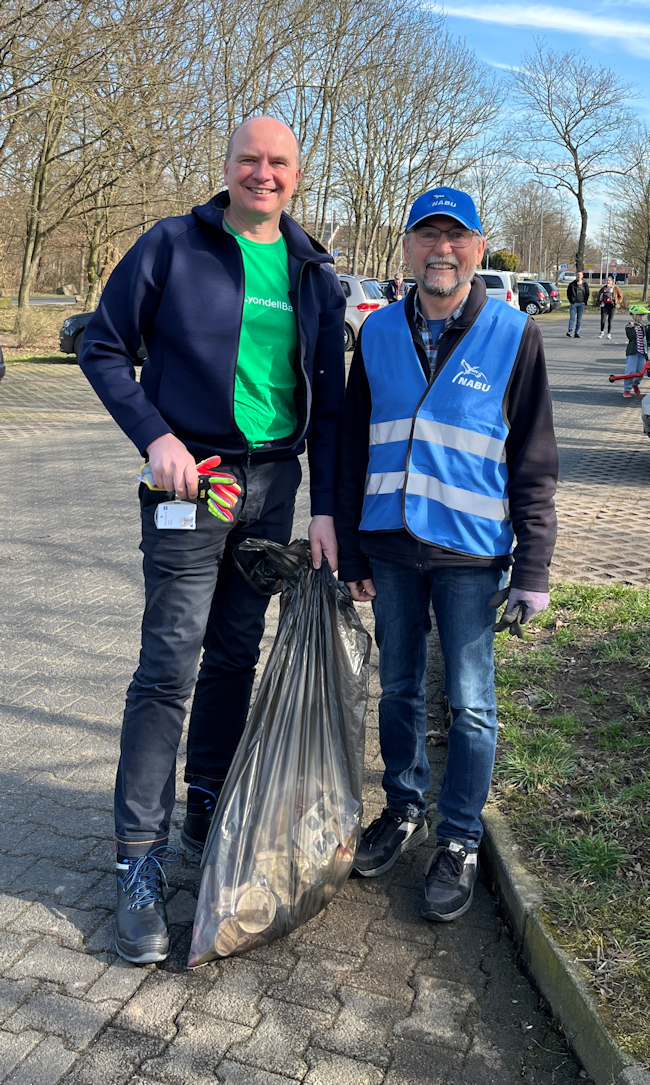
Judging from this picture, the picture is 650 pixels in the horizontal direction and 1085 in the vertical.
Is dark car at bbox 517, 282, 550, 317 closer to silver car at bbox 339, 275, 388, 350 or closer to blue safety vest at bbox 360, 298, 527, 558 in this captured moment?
silver car at bbox 339, 275, 388, 350

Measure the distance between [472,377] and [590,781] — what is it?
1.49 m

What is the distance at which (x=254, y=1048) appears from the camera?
2.19m

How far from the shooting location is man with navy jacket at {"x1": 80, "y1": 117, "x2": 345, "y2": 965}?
8.02 ft

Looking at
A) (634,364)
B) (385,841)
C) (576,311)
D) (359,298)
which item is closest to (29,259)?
(359,298)

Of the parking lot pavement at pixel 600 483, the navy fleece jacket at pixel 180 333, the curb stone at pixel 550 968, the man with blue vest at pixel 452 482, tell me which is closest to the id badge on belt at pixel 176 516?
the navy fleece jacket at pixel 180 333

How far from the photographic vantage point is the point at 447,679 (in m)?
2.72

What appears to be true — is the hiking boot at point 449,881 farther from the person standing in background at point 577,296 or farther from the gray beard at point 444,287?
the person standing in background at point 577,296

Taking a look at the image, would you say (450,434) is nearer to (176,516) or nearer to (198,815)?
(176,516)

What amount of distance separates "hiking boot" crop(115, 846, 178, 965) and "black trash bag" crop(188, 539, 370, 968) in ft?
0.36

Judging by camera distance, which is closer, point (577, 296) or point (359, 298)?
point (359, 298)

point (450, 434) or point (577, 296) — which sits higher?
point (577, 296)

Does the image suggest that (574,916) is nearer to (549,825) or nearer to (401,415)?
(549,825)

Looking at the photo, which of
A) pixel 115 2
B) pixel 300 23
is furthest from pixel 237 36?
pixel 115 2

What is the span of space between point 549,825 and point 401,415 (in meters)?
1.36
